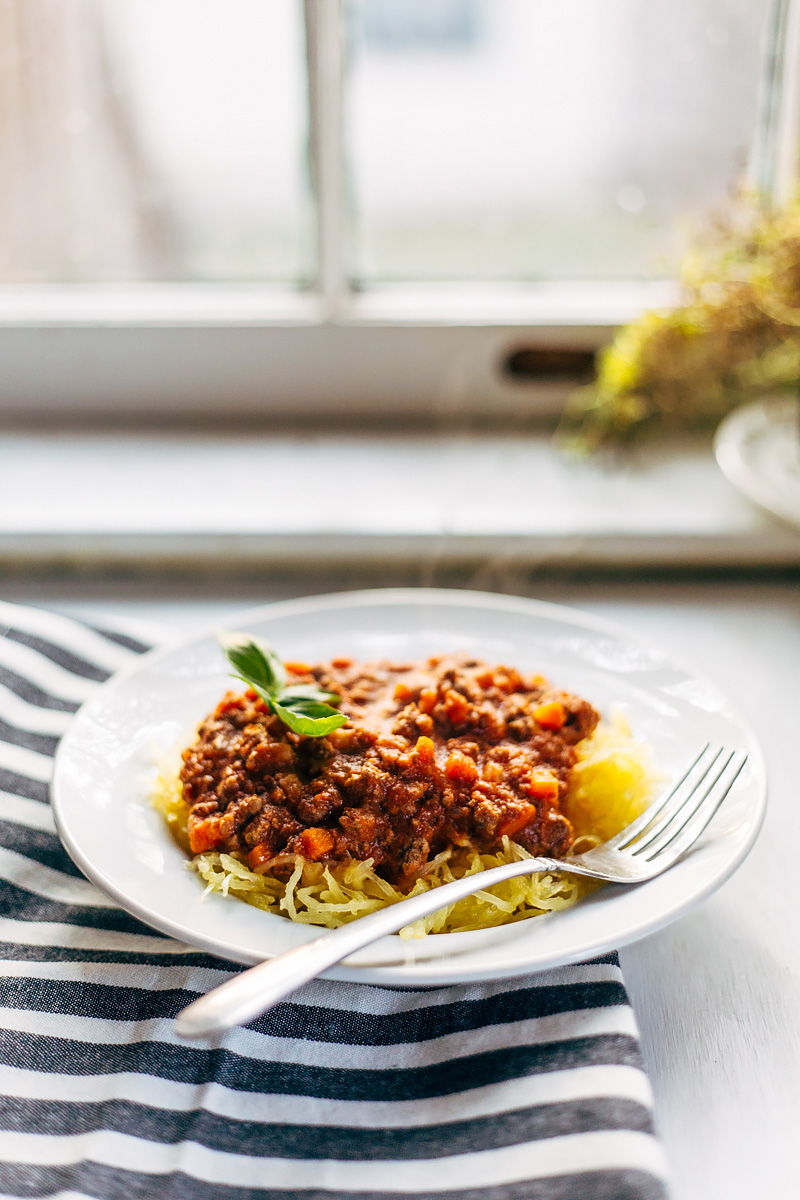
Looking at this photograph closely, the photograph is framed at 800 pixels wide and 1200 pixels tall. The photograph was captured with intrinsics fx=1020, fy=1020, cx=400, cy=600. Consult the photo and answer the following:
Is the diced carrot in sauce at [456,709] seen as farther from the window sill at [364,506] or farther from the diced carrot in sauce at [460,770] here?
the window sill at [364,506]

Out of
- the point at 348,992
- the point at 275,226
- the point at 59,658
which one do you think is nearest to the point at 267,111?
the point at 275,226

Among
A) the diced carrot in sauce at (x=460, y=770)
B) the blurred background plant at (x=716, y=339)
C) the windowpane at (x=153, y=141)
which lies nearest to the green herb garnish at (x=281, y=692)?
the diced carrot in sauce at (x=460, y=770)

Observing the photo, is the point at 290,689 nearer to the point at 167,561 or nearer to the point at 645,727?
the point at 645,727

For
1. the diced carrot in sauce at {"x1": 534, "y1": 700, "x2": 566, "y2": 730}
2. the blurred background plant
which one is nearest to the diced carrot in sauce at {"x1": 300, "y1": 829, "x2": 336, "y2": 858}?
the diced carrot in sauce at {"x1": 534, "y1": 700, "x2": 566, "y2": 730}

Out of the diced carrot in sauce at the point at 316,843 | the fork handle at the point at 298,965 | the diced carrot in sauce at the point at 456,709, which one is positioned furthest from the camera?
the diced carrot in sauce at the point at 456,709

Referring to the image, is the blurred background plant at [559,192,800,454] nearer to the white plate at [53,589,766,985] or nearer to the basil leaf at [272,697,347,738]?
the white plate at [53,589,766,985]
